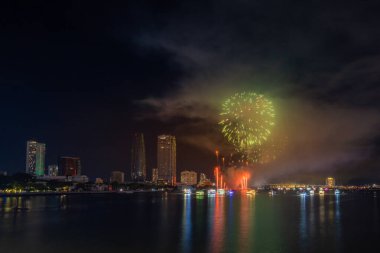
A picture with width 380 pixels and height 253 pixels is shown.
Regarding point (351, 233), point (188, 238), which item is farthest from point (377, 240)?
point (188, 238)

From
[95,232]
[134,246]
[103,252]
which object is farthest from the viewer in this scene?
[95,232]

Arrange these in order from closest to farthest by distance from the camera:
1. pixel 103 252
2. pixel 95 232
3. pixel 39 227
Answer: pixel 103 252
pixel 95 232
pixel 39 227

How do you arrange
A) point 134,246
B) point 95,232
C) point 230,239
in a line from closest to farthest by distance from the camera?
point 134,246, point 230,239, point 95,232

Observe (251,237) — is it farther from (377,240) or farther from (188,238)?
(377,240)

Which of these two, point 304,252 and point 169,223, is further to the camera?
point 169,223

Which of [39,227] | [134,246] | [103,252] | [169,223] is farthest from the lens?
[169,223]

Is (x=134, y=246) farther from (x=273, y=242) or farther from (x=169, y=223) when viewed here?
(x=169, y=223)

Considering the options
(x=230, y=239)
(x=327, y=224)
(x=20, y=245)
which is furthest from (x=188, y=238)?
(x=327, y=224)

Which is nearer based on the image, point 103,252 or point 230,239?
point 103,252
